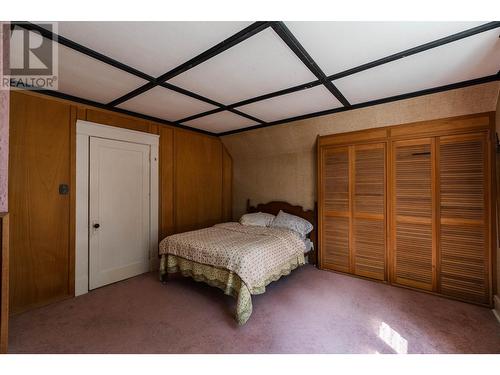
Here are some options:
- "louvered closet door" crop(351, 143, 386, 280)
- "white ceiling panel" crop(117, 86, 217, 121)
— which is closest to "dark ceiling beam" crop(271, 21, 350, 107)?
"louvered closet door" crop(351, 143, 386, 280)

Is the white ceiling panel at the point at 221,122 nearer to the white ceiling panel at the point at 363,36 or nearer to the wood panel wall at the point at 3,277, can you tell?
the white ceiling panel at the point at 363,36

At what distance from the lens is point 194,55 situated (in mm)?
1861

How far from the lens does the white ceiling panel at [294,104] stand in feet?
8.74

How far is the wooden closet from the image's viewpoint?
98.7 inches

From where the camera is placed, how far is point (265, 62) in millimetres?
1965

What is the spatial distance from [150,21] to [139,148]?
2.27 metres

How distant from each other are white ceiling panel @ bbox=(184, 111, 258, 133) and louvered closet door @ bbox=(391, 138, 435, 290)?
2.26 meters

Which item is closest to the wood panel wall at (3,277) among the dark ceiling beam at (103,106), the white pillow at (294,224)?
the dark ceiling beam at (103,106)

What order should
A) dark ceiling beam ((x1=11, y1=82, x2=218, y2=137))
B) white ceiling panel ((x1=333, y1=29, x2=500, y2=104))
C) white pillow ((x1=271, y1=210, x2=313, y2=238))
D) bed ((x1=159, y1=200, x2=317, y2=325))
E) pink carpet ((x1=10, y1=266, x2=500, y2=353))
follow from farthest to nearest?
white pillow ((x1=271, y1=210, x2=313, y2=238)) → dark ceiling beam ((x1=11, y1=82, x2=218, y2=137)) → bed ((x1=159, y1=200, x2=317, y2=325)) → pink carpet ((x1=10, y1=266, x2=500, y2=353)) → white ceiling panel ((x1=333, y1=29, x2=500, y2=104))

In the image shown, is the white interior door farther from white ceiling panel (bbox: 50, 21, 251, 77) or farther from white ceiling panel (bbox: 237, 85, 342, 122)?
white ceiling panel (bbox: 237, 85, 342, 122)

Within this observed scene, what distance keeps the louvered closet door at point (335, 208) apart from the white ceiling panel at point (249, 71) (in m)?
1.53

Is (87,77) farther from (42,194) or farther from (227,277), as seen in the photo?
(227,277)

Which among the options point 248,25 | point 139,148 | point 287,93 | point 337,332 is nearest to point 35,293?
point 139,148
